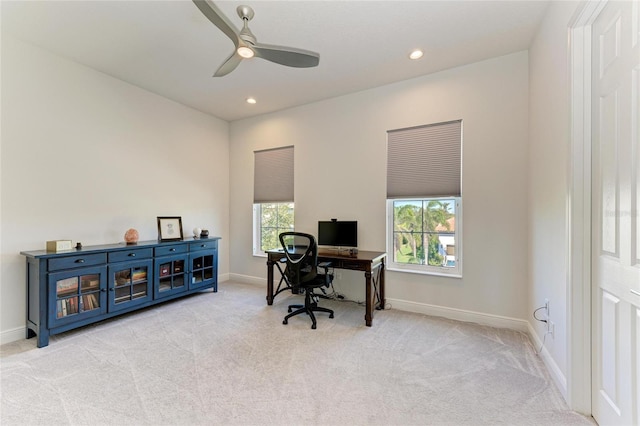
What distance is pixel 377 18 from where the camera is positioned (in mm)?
2297

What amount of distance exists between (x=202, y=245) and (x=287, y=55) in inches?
116

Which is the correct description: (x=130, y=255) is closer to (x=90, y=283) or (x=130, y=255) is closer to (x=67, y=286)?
(x=90, y=283)

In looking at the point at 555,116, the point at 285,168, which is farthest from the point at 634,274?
the point at 285,168

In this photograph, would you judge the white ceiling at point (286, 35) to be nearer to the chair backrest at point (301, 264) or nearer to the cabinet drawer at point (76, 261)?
the chair backrest at point (301, 264)

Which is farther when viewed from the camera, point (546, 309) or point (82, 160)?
point (82, 160)

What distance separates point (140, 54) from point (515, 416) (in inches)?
175

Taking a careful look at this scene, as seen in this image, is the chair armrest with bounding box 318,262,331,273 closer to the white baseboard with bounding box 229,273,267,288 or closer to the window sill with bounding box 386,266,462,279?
the window sill with bounding box 386,266,462,279

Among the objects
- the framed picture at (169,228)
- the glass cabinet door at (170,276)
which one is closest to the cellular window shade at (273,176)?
the framed picture at (169,228)

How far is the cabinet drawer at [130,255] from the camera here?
293 cm

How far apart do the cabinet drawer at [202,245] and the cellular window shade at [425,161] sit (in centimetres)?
275

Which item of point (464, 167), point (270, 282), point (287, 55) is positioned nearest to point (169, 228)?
point (270, 282)

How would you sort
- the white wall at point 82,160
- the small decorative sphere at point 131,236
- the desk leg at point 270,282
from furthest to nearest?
the desk leg at point 270,282 → the small decorative sphere at point 131,236 → the white wall at point 82,160

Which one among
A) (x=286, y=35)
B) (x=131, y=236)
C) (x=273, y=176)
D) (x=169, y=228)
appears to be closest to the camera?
(x=286, y=35)

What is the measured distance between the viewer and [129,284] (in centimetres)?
310
